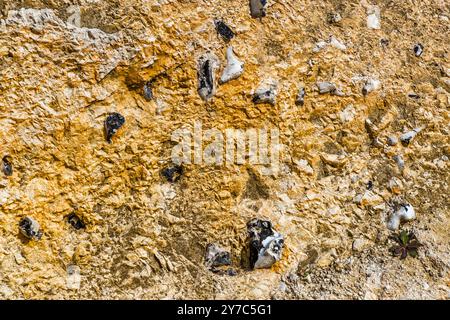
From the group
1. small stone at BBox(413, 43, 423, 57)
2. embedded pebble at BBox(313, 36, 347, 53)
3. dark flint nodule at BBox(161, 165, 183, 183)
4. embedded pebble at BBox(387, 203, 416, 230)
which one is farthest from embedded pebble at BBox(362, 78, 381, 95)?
dark flint nodule at BBox(161, 165, 183, 183)

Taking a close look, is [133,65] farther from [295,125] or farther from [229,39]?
[295,125]

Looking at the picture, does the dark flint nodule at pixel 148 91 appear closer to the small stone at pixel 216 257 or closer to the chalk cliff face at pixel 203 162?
the chalk cliff face at pixel 203 162

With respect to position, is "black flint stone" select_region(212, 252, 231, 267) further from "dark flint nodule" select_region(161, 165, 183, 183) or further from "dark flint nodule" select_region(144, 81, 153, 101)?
"dark flint nodule" select_region(144, 81, 153, 101)

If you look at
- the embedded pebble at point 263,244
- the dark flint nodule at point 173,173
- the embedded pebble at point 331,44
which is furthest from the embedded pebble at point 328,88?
the dark flint nodule at point 173,173

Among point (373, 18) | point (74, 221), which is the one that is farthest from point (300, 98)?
point (74, 221)

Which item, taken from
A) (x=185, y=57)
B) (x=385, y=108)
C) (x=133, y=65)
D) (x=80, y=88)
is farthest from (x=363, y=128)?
(x=80, y=88)
